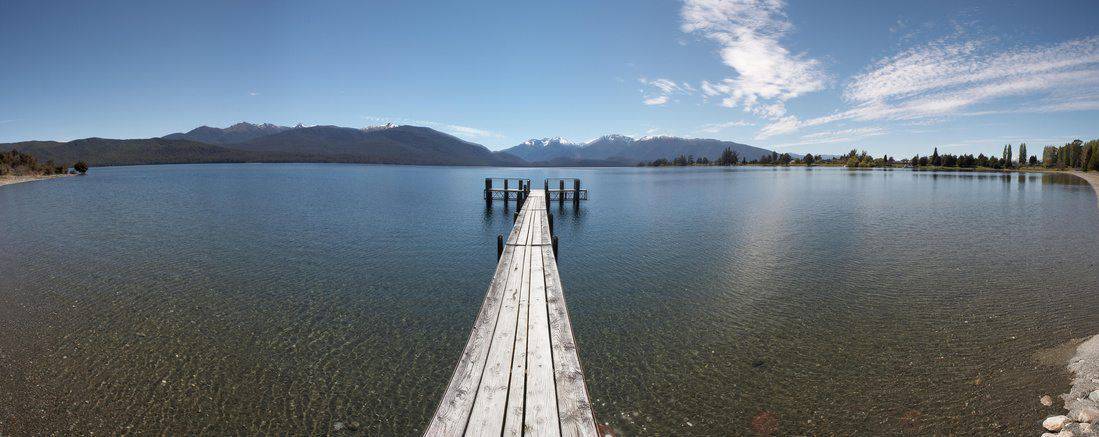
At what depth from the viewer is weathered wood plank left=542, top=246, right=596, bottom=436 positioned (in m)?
5.35

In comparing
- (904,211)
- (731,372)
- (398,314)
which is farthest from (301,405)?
(904,211)

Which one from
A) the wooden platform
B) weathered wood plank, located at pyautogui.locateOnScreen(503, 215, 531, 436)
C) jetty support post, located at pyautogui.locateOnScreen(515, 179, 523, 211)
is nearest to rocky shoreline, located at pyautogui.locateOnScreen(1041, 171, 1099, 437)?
the wooden platform

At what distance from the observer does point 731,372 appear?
9352 mm

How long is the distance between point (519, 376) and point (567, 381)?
2.31 ft

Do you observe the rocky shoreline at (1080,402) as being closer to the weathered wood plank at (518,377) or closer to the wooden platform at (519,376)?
the wooden platform at (519,376)

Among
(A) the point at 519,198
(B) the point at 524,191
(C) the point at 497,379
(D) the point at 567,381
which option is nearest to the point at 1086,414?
(D) the point at 567,381

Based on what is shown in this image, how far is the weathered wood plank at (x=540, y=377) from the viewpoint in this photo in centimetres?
538

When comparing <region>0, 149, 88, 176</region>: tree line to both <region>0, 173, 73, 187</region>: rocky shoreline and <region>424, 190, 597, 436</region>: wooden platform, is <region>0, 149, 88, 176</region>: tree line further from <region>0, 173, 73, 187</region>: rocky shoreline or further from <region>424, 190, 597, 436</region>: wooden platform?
<region>424, 190, 597, 436</region>: wooden platform

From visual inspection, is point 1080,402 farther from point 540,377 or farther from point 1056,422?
point 540,377

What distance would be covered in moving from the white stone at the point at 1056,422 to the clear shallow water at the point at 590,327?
0.17 m

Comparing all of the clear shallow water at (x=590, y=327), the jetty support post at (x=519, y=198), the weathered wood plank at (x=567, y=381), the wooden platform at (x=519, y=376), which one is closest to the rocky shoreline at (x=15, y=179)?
the clear shallow water at (x=590, y=327)

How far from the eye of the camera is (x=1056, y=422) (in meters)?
7.05

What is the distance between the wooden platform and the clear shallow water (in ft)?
Answer: 5.41

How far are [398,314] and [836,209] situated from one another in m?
38.4
